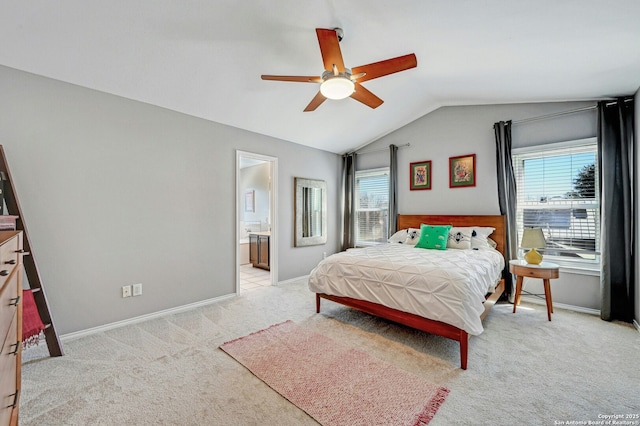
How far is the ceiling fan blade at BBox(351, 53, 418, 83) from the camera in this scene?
83.8 inches

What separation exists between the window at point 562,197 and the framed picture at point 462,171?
526 millimetres

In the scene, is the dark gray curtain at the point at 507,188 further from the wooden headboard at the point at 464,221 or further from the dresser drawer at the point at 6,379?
the dresser drawer at the point at 6,379

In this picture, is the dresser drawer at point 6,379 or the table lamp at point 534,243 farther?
the table lamp at point 534,243

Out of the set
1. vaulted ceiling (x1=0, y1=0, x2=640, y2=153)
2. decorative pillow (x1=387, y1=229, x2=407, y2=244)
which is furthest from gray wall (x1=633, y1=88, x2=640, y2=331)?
decorative pillow (x1=387, y1=229, x2=407, y2=244)

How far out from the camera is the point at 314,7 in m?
2.18

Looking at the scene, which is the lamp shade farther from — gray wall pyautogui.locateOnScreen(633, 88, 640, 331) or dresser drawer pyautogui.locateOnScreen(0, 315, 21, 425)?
dresser drawer pyautogui.locateOnScreen(0, 315, 21, 425)

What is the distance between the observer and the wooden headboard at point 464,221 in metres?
3.85

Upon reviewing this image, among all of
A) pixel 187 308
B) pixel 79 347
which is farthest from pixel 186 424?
pixel 187 308

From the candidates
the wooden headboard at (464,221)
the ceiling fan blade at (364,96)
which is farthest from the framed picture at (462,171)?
the ceiling fan blade at (364,96)

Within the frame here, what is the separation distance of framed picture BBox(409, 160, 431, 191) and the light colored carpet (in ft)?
7.35

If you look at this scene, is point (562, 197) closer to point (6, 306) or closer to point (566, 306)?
point (566, 306)

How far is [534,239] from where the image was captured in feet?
10.5

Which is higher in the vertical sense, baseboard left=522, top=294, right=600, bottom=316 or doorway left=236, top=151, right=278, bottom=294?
doorway left=236, top=151, right=278, bottom=294

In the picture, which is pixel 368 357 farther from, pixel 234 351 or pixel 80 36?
pixel 80 36
